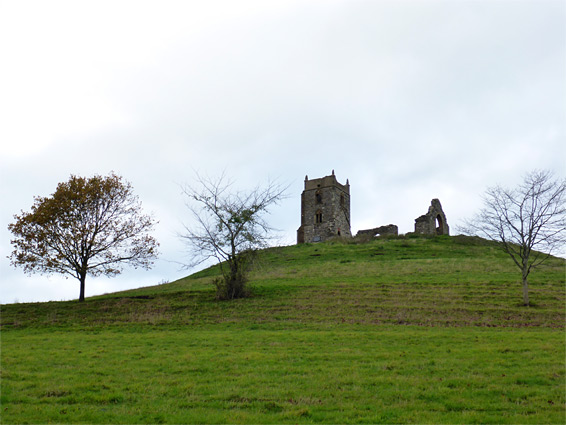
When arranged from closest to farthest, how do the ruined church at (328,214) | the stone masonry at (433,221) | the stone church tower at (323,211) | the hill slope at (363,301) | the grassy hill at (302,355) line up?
the grassy hill at (302,355) < the hill slope at (363,301) < the stone masonry at (433,221) < the ruined church at (328,214) < the stone church tower at (323,211)

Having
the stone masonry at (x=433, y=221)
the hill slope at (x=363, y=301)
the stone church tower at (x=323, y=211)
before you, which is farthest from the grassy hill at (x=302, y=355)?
the stone church tower at (x=323, y=211)

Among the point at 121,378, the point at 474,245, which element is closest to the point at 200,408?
the point at 121,378

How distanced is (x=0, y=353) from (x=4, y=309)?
51.2 ft

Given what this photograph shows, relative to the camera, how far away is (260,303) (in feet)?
84.9

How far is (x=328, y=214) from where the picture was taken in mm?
74125

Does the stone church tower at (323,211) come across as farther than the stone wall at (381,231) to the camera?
Yes

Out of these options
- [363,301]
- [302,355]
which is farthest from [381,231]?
[302,355]

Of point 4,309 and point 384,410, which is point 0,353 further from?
point 4,309

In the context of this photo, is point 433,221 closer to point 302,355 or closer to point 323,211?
point 323,211

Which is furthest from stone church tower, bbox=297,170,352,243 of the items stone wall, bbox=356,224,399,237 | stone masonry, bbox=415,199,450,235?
stone masonry, bbox=415,199,450,235

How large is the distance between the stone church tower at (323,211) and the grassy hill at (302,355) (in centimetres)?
4218

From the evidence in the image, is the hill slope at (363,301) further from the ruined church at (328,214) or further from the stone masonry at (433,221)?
the ruined church at (328,214)

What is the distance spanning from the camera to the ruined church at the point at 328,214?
233ft

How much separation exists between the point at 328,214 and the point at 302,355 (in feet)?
200
